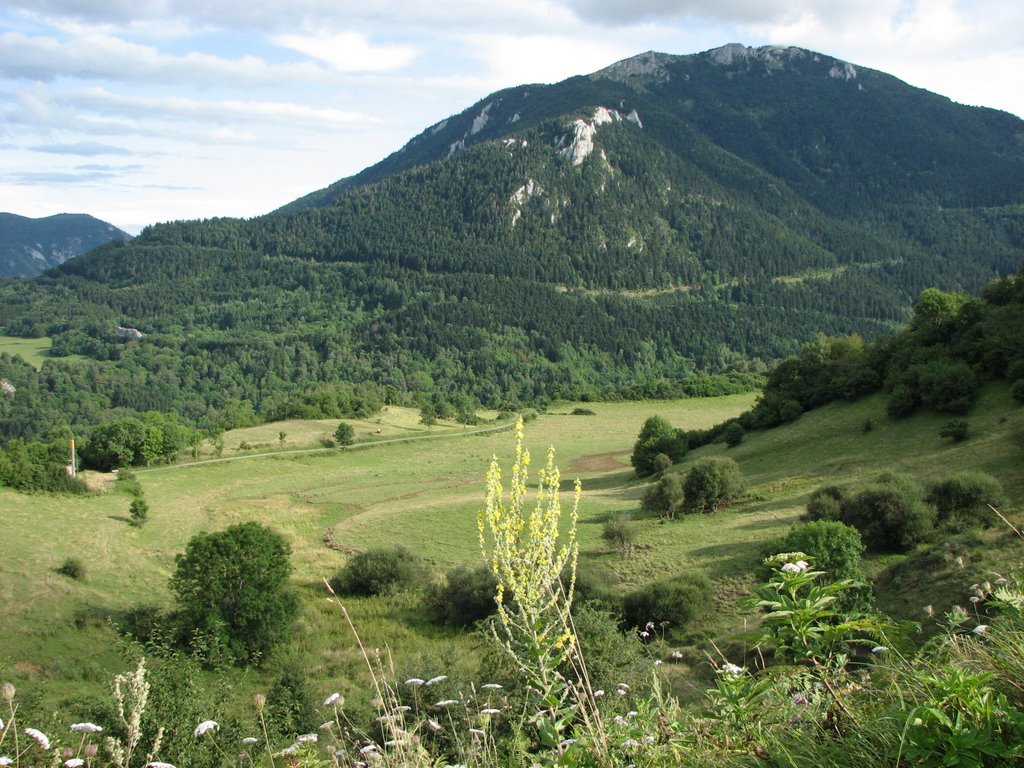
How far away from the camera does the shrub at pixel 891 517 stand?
897 inches

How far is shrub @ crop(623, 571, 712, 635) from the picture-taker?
851 inches

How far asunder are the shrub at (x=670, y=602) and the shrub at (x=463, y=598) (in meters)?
5.24

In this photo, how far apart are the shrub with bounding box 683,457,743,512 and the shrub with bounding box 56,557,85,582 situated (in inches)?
1030

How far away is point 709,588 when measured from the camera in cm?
2252

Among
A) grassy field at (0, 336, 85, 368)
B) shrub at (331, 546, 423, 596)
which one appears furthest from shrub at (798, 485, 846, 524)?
grassy field at (0, 336, 85, 368)

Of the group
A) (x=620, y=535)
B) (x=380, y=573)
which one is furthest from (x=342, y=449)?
(x=620, y=535)

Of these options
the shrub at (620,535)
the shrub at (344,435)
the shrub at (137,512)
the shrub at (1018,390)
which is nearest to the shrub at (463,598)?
the shrub at (620,535)

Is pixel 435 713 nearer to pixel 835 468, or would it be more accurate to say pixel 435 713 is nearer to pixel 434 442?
pixel 835 468

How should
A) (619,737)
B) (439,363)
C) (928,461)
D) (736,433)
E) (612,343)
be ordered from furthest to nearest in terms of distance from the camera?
(612,343), (439,363), (736,433), (928,461), (619,737)

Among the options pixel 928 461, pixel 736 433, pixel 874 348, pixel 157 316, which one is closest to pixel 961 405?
pixel 928 461

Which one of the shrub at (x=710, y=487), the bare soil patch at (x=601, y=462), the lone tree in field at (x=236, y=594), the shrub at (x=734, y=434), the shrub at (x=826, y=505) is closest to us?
the shrub at (x=826, y=505)

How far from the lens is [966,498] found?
76.5ft

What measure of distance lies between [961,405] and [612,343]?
13733cm

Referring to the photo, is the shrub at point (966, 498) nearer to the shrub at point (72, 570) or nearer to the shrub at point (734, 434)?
the shrub at point (734, 434)
